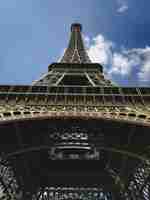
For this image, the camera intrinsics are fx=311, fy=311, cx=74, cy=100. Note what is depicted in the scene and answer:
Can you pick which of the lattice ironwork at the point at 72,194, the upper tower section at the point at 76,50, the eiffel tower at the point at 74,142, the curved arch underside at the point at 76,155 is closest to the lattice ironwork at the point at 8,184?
the eiffel tower at the point at 74,142

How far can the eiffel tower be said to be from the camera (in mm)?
15211

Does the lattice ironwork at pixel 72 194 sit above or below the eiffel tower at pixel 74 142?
below

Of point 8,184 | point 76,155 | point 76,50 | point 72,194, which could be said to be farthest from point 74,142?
point 76,50

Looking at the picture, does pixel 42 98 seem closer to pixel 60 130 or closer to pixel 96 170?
pixel 60 130

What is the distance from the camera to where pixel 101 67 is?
33.3 m

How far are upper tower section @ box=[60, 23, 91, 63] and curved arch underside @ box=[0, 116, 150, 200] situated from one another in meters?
16.6

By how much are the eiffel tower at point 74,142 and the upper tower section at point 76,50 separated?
→ 11.8 meters

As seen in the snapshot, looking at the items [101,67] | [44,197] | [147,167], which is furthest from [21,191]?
[101,67]

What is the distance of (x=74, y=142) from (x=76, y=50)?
2470cm

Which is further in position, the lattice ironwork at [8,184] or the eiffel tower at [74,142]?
the lattice ironwork at [8,184]

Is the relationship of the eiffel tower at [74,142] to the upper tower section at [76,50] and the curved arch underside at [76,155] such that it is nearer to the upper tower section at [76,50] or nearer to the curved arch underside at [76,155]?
the curved arch underside at [76,155]

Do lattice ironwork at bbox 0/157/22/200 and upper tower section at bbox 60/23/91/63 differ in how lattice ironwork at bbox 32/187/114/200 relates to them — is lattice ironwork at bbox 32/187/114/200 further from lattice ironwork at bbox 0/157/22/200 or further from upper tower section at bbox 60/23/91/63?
upper tower section at bbox 60/23/91/63

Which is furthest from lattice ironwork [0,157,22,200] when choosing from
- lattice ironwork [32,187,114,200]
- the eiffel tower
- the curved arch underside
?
lattice ironwork [32,187,114,200]

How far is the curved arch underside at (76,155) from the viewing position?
50.9 ft
